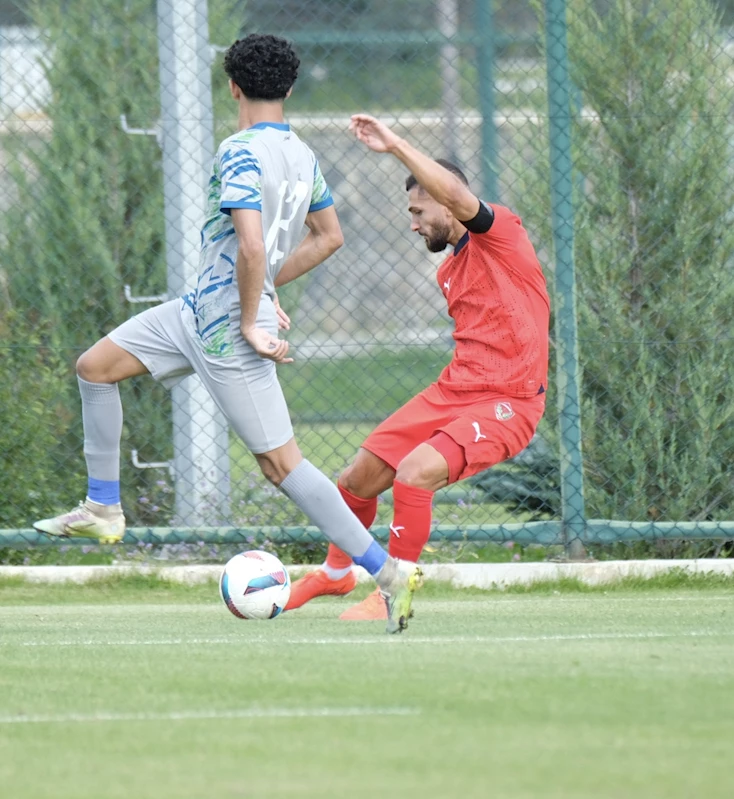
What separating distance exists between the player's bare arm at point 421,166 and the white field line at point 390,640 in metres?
1.61

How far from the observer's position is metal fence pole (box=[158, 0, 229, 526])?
8.66 meters

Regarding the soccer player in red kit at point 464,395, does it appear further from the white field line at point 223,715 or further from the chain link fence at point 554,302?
the white field line at point 223,715

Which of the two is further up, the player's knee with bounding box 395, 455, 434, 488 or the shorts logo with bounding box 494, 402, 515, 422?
the shorts logo with bounding box 494, 402, 515, 422

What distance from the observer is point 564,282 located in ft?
26.6

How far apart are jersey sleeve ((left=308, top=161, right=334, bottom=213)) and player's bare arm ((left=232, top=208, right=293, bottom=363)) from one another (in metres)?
0.54

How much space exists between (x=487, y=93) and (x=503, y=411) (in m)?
3.35

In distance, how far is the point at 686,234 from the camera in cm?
823

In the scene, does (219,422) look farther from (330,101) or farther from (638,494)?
(330,101)

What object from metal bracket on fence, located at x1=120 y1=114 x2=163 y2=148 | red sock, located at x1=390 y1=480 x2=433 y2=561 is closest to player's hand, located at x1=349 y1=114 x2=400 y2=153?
red sock, located at x1=390 y1=480 x2=433 y2=561

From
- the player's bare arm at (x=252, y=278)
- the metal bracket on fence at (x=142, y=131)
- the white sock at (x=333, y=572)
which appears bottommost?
the white sock at (x=333, y=572)

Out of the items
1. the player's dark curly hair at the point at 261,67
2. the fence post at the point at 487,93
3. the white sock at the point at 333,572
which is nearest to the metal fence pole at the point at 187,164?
the fence post at the point at 487,93

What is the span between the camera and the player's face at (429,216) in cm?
655

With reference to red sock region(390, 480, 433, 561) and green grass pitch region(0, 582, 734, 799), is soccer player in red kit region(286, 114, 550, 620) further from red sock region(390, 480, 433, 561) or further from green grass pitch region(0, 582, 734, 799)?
green grass pitch region(0, 582, 734, 799)

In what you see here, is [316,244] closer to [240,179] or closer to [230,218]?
[230,218]
